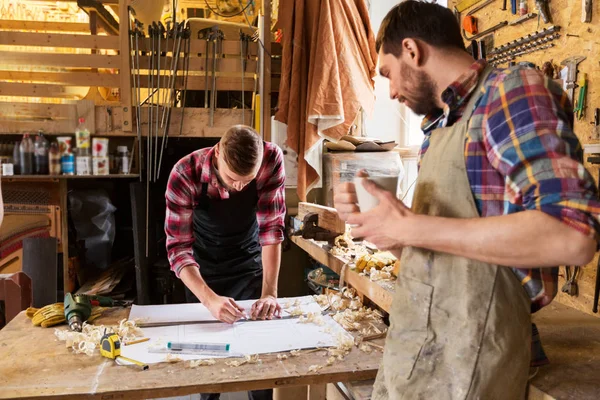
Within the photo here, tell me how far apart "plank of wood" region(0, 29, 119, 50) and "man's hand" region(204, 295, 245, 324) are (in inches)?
104

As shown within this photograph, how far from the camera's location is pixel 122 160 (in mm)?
4266

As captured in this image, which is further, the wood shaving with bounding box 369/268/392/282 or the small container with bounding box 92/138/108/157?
the small container with bounding box 92/138/108/157

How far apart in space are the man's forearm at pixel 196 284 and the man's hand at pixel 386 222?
56.4 inches

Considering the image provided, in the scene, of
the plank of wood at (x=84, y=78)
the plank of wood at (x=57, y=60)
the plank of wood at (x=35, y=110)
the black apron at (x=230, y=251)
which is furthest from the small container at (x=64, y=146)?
the black apron at (x=230, y=251)

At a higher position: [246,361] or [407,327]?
[407,327]

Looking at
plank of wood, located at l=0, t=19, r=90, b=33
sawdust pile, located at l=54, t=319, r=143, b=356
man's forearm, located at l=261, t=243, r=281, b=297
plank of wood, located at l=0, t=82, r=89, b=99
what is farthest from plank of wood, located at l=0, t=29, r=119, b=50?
sawdust pile, located at l=54, t=319, r=143, b=356

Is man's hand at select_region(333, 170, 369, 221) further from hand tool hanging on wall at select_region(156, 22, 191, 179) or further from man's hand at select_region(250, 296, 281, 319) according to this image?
hand tool hanging on wall at select_region(156, 22, 191, 179)

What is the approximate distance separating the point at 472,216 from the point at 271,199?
1.87 meters

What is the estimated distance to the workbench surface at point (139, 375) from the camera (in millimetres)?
1657

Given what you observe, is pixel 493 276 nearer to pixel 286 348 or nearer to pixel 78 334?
pixel 286 348

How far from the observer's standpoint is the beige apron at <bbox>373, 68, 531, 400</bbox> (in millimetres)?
1113

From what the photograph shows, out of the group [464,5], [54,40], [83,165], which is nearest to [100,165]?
[83,165]

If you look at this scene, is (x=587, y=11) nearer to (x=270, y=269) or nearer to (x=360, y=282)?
(x=360, y=282)

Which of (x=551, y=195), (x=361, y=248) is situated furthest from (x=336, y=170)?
(x=551, y=195)
